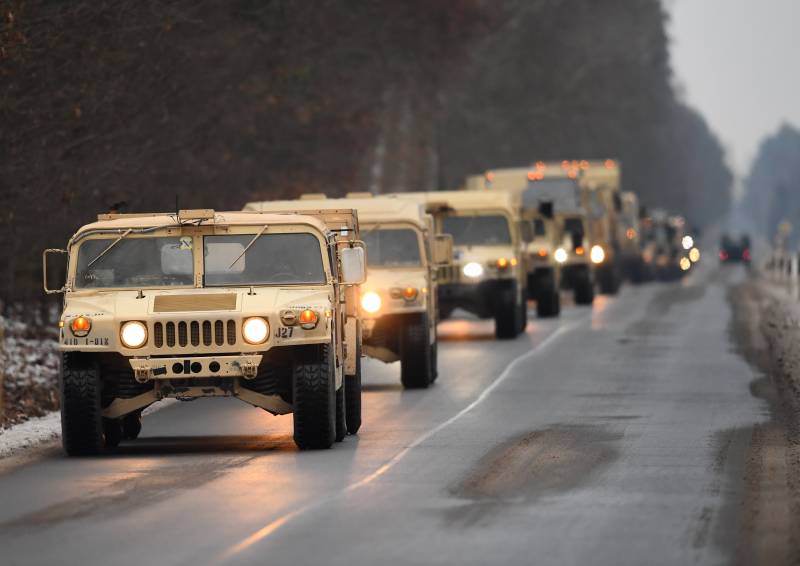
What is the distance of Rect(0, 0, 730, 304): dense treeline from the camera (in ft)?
84.3

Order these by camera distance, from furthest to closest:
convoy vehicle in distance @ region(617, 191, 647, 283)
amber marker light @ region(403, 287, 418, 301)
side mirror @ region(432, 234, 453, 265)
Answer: convoy vehicle in distance @ region(617, 191, 647, 283) < side mirror @ region(432, 234, 453, 265) < amber marker light @ region(403, 287, 418, 301)

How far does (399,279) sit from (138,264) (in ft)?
24.5

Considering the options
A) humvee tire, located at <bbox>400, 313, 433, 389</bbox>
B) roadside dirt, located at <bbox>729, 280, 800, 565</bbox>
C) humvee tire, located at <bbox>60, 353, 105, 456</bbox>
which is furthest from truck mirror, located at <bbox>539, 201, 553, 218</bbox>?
humvee tire, located at <bbox>60, 353, 105, 456</bbox>

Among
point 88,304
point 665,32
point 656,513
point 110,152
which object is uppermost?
point 665,32

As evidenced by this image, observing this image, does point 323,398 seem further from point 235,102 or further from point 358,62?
point 358,62

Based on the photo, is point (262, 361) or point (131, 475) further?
point (262, 361)

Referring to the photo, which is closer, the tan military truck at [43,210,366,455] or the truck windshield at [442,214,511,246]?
the tan military truck at [43,210,366,455]

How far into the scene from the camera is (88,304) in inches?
664

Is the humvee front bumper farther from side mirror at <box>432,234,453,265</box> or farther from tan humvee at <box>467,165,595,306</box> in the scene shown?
tan humvee at <box>467,165,595,306</box>

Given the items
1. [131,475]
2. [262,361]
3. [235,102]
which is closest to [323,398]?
[262,361]

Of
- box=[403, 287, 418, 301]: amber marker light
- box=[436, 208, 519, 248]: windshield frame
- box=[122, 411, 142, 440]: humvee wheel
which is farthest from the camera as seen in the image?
box=[436, 208, 519, 248]: windshield frame

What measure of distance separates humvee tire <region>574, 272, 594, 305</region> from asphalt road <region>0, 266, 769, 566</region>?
2295cm

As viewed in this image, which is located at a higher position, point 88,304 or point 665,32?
point 665,32

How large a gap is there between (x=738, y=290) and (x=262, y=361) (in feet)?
143
